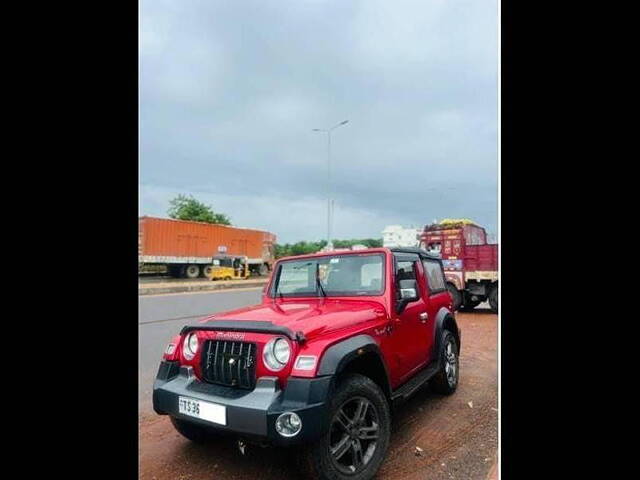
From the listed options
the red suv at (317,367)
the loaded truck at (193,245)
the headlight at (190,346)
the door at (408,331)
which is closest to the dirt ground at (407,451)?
the red suv at (317,367)

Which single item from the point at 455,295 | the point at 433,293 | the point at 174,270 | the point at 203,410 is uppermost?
the point at 433,293

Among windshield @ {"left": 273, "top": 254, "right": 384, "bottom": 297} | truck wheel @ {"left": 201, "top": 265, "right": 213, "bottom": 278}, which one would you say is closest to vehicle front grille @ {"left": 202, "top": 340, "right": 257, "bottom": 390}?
windshield @ {"left": 273, "top": 254, "right": 384, "bottom": 297}

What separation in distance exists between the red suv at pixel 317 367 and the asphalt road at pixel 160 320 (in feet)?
1.51

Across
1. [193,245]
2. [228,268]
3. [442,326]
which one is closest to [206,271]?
[228,268]

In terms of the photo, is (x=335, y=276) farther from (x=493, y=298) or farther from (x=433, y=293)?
(x=493, y=298)

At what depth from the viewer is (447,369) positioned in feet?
12.3

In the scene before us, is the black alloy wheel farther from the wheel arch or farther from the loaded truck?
the loaded truck

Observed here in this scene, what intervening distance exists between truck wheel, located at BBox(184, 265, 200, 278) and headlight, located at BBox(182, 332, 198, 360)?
1743cm

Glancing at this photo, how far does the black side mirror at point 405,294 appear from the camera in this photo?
2.91 metres

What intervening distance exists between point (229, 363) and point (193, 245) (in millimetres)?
18168
